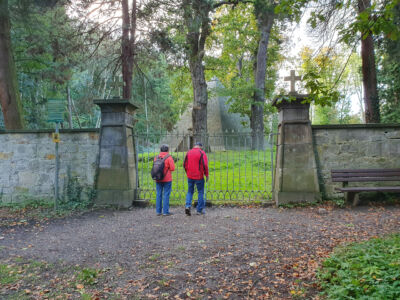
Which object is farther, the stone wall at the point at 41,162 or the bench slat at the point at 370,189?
the stone wall at the point at 41,162

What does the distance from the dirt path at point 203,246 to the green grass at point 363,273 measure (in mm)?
198

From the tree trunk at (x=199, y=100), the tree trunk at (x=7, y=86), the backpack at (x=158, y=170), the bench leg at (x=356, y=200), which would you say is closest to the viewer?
the backpack at (x=158, y=170)

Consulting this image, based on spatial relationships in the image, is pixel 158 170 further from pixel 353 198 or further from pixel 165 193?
pixel 353 198

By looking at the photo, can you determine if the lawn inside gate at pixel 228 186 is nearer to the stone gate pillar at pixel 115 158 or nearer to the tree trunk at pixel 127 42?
the stone gate pillar at pixel 115 158

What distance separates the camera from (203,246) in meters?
4.45

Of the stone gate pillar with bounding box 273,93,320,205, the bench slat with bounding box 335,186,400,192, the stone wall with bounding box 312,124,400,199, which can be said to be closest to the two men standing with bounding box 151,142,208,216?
the stone gate pillar with bounding box 273,93,320,205

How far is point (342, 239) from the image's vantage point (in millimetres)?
4547

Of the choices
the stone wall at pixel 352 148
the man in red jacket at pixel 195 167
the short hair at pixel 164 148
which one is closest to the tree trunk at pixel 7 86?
the short hair at pixel 164 148

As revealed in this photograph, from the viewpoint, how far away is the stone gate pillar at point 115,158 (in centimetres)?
712

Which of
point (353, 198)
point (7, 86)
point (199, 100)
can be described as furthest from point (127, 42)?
point (353, 198)

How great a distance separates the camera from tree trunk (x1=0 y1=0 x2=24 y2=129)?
895cm

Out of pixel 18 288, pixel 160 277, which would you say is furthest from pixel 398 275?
pixel 18 288

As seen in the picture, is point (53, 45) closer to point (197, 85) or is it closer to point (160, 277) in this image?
point (197, 85)

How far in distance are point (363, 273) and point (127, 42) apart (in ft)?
28.6
